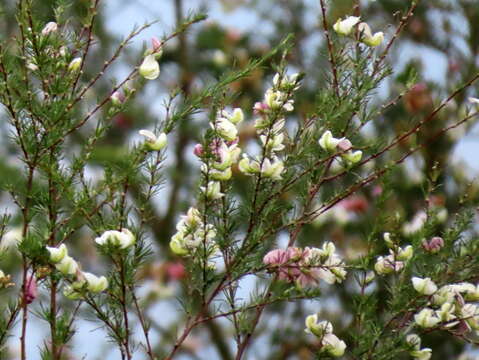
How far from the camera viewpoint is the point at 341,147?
104 centimetres

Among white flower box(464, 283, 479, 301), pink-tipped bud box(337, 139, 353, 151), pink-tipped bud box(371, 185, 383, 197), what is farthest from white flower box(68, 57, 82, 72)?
pink-tipped bud box(371, 185, 383, 197)

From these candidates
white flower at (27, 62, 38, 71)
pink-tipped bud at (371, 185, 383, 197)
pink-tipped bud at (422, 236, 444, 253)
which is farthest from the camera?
pink-tipped bud at (371, 185, 383, 197)

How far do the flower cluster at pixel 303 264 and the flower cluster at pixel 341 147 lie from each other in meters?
0.11

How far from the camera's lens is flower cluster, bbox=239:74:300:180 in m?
1.00

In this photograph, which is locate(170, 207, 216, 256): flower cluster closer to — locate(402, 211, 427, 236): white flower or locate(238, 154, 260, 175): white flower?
locate(238, 154, 260, 175): white flower

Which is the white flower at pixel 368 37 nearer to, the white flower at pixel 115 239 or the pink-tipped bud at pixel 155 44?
the pink-tipped bud at pixel 155 44

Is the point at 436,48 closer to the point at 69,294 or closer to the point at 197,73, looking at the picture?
the point at 197,73

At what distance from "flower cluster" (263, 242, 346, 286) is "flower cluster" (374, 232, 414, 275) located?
0.28 ft

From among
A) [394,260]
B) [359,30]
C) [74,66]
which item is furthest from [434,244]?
[74,66]

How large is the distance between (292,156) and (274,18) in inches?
62.4

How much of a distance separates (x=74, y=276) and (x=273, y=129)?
11.7 inches

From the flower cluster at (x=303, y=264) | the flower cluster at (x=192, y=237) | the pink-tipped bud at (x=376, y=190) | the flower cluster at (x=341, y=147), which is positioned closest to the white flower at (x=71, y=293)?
the flower cluster at (x=192, y=237)

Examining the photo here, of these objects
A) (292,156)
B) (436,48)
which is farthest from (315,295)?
(436,48)

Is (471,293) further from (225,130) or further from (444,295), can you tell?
(225,130)
